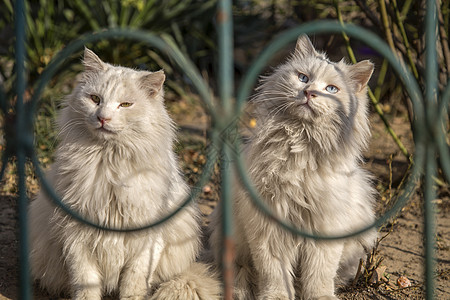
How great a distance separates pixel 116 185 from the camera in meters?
2.47

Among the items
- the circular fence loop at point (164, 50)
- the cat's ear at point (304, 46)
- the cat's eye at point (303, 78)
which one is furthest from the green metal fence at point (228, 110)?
the cat's ear at point (304, 46)

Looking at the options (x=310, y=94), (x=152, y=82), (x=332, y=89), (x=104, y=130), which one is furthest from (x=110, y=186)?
(x=332, y=89)

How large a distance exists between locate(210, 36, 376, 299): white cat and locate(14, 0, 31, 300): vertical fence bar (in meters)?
1.07

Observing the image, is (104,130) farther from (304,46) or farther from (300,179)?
(304,46)

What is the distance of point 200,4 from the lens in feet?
20.7

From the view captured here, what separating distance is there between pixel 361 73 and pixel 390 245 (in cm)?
142

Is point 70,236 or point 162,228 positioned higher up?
point 162,228

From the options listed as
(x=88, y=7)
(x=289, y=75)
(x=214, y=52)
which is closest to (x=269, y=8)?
(x=214, y=52)

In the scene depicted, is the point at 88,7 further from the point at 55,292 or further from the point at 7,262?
the point at 55,292

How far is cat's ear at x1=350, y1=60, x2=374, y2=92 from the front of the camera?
2549 mm

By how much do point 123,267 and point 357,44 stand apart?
4.77 m

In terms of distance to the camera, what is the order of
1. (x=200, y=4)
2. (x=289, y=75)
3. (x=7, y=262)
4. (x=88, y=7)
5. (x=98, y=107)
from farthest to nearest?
(x=200, y=4), (x=88, y=7), (x=7, y=262), (x=289, y=75), (x=98, y=107)

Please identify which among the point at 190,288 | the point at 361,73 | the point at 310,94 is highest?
the point at 361,73

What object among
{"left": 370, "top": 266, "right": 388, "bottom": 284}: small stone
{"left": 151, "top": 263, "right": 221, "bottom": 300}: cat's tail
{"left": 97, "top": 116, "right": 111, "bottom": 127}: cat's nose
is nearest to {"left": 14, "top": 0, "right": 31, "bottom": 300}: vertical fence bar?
{"left": 97, "top": 116, "right": 111, "bottom": 127}: cat's nose
